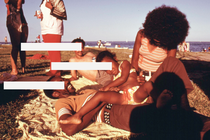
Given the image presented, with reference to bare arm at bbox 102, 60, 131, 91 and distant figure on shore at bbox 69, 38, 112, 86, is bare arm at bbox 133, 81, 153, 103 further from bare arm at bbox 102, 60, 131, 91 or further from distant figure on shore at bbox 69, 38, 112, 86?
distant figure on shore at bbox 69, 38, 112, 86

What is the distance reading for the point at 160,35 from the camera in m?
2.51

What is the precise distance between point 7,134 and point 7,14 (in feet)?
12.2

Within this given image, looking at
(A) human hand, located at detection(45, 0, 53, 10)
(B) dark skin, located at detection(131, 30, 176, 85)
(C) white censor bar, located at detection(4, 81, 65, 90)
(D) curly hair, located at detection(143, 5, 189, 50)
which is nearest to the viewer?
(D) curly hair, located at detection(143, 5, 189, 50)

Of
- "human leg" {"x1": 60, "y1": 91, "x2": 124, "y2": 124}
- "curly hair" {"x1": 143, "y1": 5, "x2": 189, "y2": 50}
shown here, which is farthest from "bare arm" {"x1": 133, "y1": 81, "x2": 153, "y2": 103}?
"curly hair" {"x1": 143, "y1": 5, "x2": 189, "y2": 50}

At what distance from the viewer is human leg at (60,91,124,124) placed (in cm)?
191

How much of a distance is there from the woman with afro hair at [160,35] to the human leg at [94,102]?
2.24 feet

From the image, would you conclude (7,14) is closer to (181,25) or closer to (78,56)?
(78,56)

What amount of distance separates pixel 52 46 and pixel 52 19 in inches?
29.7

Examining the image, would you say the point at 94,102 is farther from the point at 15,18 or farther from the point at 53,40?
the point at 15,18

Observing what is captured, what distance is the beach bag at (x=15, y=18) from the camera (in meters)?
4.28

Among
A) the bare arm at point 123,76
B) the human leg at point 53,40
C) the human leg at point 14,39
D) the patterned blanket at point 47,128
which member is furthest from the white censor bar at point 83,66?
the human leg at point 14,39

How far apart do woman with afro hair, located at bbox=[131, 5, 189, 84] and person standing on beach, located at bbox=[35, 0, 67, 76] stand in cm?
243

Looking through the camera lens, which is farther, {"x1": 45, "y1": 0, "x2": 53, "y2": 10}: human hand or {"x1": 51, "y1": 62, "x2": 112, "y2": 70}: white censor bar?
{"x1": 45, "y1": 0, "x2": 53, "y2": 10}: human hand

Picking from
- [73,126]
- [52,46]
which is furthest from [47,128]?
[52,46]
